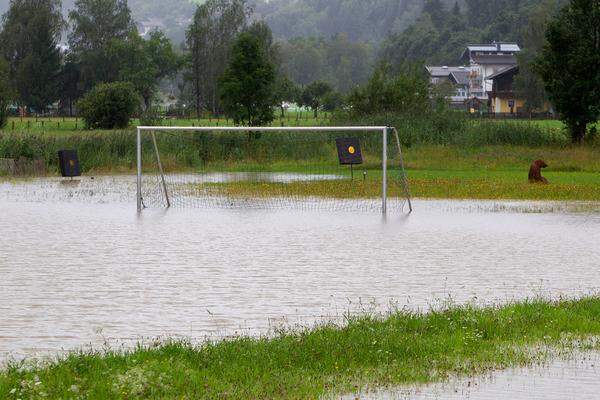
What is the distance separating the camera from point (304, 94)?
4951 inches

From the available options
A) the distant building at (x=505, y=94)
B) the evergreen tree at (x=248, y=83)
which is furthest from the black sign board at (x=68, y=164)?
the distant building at (x=505, y=94)

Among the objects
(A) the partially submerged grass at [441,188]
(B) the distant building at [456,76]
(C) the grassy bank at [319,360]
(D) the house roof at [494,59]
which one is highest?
(D) the house roof at [494,59]

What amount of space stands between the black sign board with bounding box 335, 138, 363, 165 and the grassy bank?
1012 inches

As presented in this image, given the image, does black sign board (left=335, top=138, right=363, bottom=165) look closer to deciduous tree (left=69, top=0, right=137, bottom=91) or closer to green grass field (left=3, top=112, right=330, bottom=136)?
green grass field (left=3, top=112, right=330, bottom=136)

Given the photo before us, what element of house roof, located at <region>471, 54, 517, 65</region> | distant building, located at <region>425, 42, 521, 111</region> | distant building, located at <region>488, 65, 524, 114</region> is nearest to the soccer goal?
distant building, located at <region>488, 65, 524, 114</region>

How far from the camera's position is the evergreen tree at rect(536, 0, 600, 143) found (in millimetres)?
46188

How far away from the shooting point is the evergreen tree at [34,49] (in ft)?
372

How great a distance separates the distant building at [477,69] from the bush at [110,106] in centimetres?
7488

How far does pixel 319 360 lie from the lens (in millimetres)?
9391

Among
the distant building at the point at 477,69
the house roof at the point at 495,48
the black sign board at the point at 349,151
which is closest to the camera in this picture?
the black sign board at the point at 349,151

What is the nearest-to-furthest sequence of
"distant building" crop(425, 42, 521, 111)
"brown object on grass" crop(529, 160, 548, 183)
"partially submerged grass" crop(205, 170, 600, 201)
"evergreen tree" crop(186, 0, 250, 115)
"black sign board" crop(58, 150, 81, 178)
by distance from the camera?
"partially submerged grass" crop(205, 170, 600, 201)
"brown object on grass" crop(529, 160, 548, 183)
"black sign board" crop(58, 150, 81, 178)
"evergreen tree" crop(186, 0, 250, 115)
"distant building" crop(425, 42, 521, 111)

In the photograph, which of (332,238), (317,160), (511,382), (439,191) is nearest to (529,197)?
(439,191)

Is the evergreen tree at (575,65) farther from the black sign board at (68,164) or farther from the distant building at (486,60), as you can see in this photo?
the distant building at (486,60)

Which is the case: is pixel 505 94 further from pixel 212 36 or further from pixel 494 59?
pixel 212 36
